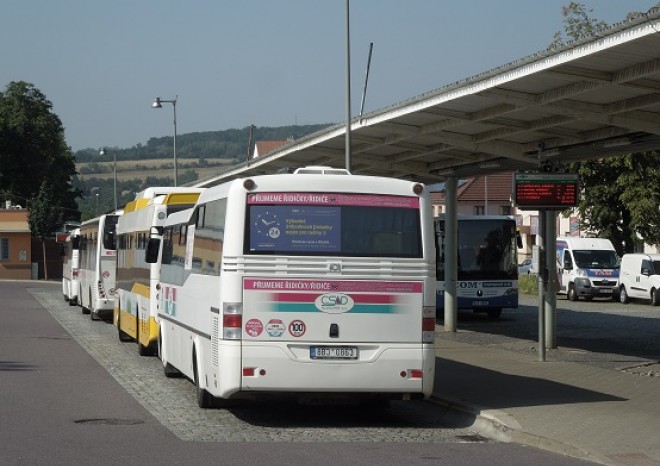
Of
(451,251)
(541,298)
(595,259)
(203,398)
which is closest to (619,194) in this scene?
(595,259)

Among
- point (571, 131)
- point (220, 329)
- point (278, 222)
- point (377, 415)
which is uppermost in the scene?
point (571, 131)

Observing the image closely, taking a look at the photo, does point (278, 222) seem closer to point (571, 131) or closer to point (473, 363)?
point (473, 363)

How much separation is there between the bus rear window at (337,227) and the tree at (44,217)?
7524cm

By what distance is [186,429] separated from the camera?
13.4 m

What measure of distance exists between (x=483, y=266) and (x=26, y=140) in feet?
219

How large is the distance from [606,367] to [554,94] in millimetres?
4976

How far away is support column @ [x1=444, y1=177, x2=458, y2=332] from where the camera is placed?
30.8 metres

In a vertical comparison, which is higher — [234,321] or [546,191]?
[546,191]

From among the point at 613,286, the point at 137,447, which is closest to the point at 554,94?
the point at 137,447

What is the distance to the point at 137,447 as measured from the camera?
11.8 m

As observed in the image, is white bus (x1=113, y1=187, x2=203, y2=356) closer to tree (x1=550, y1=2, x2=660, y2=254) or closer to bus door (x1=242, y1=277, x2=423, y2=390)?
bus door (x1=242, y1=277, x2=423, y2=390)

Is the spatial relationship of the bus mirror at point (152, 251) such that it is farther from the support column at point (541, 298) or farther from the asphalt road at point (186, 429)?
the support column at point (541, 298)

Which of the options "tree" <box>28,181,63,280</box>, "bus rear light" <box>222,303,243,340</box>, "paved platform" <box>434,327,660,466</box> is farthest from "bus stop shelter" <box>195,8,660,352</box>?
"tree" <box>28,181,63,280</box>

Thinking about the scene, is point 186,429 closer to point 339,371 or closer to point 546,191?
point 339,371
